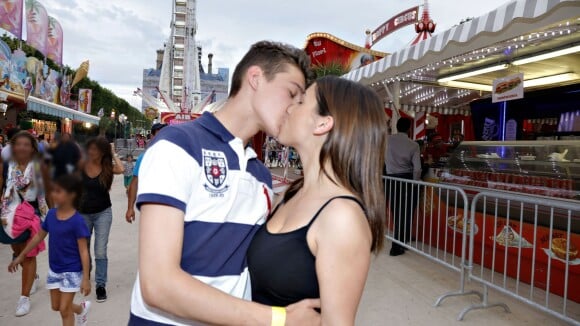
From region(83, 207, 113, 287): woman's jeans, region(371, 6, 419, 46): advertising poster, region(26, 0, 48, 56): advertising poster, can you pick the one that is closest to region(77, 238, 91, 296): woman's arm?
region(83, 207, 113, 287): woman's jeans

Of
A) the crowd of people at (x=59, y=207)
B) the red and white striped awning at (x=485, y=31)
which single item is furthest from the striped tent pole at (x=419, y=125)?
the crowd of people at (x=59, y=207)

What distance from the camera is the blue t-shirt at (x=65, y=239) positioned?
111 inches

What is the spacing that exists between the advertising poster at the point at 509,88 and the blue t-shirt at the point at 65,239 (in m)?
A: 5.99

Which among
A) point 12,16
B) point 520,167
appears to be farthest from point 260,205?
point 12,16

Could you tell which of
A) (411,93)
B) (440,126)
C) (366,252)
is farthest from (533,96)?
(366,252)

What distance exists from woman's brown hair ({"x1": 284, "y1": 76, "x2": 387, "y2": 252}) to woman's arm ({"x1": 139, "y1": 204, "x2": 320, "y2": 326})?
0.51 m

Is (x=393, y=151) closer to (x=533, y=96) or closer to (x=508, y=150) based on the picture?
(x=508, y=150)

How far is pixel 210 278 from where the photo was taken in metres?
1.19

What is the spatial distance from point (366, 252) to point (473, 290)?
3918 millimetres

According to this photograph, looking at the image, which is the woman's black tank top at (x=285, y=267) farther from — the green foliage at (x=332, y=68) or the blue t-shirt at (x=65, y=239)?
the green foliage at (x=332, y=68)

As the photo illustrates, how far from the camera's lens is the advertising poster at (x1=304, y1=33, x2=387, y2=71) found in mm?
24766

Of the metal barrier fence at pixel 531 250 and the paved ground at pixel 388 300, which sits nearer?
the paved ground at pixel 388 300

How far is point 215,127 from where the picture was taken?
132cm

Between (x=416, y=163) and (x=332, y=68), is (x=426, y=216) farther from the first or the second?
(x=332, y=68)
